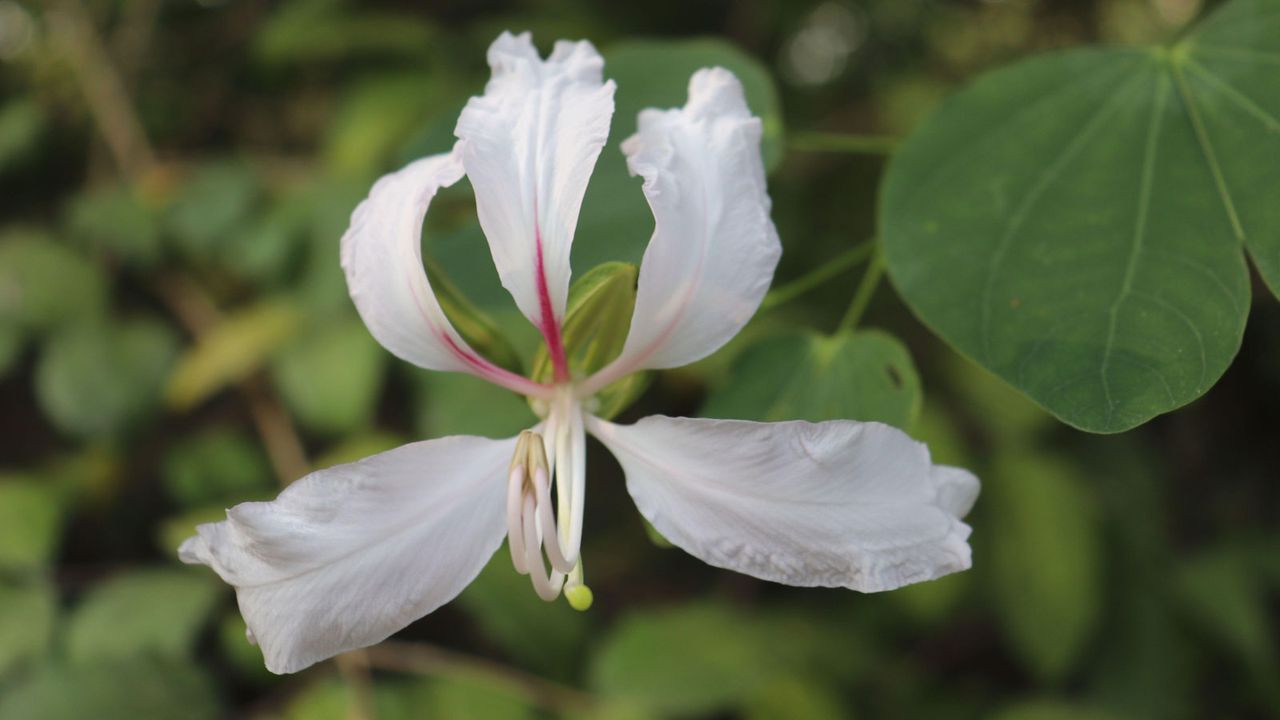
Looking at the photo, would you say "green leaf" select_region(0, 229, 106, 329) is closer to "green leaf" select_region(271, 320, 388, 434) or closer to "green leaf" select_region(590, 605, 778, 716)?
"green leaf" select_region(271, 320, 388, 434)

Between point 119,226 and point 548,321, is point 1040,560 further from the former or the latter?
point 119,226

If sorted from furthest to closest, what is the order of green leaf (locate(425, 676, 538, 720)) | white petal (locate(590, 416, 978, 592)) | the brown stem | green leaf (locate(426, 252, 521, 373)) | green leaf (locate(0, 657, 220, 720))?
the brown stem, green leaf (locate(425, 676, 538, 720)), green leaf (locate(0, 657, 220, 720)), green leaf (locate(426, 252, 521, 373)), white petal (locate(590, 416, 978, 592))

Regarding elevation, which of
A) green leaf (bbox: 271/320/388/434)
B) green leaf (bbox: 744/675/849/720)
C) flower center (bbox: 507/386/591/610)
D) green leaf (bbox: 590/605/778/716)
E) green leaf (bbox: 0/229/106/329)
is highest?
flower center (bbox: 507/386/591/610)

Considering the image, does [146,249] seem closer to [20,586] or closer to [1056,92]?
[20,586]

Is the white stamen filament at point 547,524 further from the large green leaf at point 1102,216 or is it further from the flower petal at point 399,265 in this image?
the large green leaf at point 1102,216

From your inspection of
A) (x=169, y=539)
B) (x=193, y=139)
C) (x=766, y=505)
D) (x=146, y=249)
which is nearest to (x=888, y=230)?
(x=766, y=505)

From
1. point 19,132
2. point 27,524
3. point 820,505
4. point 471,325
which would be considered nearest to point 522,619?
point 27,524

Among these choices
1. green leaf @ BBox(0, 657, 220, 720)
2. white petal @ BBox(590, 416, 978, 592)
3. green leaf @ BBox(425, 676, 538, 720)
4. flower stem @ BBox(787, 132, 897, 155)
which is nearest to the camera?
white petal @ BBox(590, 416, 978, 592)

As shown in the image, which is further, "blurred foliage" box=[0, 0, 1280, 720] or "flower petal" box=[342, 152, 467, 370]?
"blurred foliage" box=[0, 0, 1280, 720]

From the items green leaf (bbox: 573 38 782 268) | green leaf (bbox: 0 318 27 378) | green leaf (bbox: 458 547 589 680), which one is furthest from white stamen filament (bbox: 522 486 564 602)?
green leaf (bbox: 0 318 27 378)
